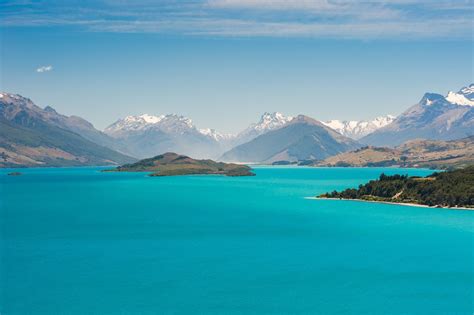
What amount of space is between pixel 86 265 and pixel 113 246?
1539 cm

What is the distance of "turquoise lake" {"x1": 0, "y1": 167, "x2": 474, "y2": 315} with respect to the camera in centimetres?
6750

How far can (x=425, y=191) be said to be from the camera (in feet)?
573

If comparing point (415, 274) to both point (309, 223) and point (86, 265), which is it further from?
point (309, 223)

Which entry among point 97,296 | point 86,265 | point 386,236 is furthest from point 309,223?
point 97,296

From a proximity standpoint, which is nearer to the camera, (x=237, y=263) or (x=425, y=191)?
(x=237, y=263)

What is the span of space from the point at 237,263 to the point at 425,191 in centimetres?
10098

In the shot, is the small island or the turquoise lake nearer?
the turquoise lake

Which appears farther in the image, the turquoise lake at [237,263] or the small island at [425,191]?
the small island at [425,191]

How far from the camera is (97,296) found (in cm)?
6944

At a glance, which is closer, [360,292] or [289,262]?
[360,292]

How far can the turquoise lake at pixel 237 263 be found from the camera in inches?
2657

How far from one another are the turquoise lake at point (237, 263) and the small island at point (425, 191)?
11.2 metres

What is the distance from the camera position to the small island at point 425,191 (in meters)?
161

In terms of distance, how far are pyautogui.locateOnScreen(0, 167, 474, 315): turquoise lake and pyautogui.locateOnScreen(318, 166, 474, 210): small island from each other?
11152mm
